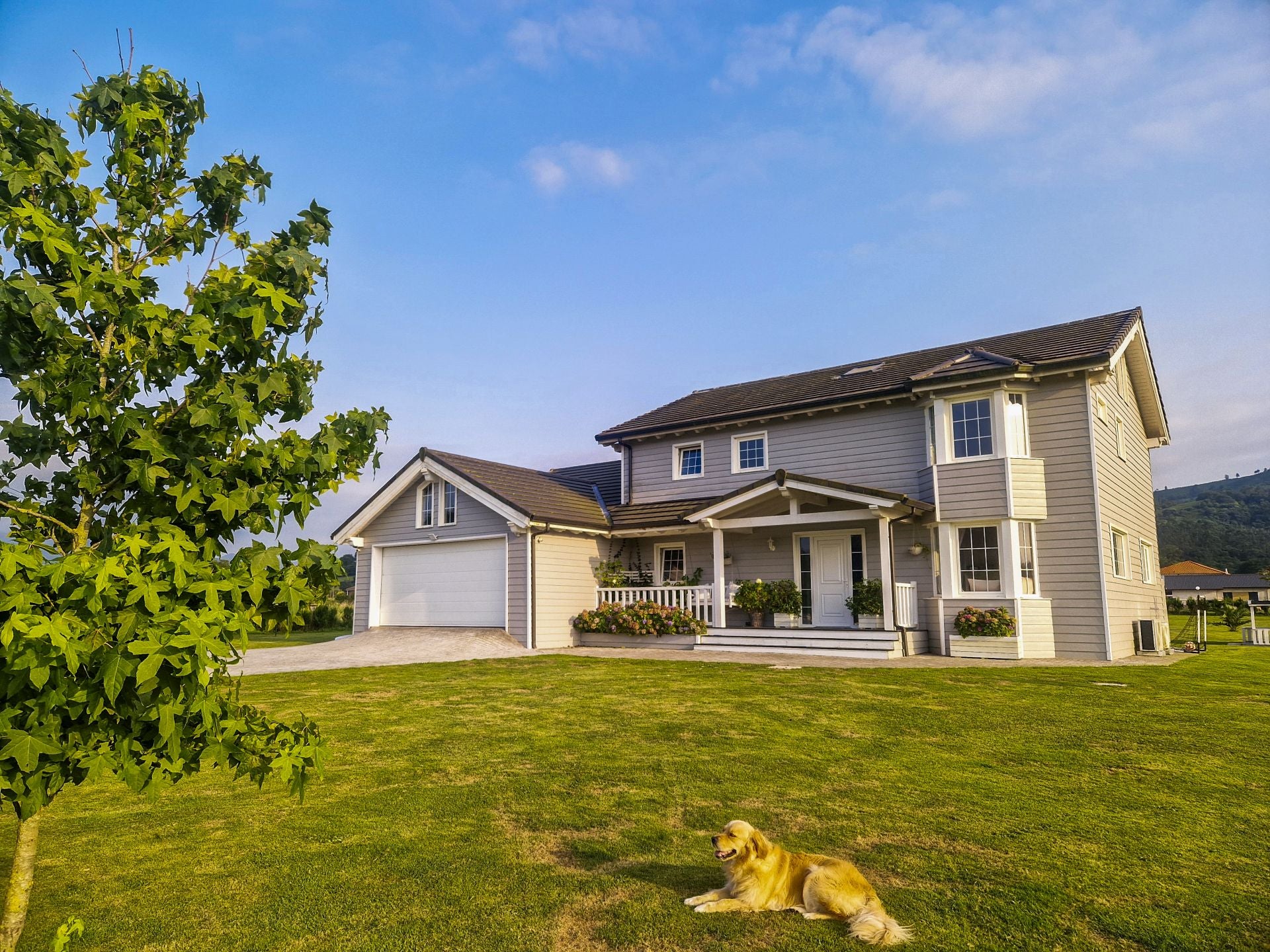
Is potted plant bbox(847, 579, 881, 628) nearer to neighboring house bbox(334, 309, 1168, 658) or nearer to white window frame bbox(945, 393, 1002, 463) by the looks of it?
neighboring house bbox(334, 309, 1168, 658)

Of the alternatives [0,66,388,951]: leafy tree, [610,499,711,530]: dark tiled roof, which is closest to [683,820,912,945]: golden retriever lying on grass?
[0,66,388,951]: leafy tree

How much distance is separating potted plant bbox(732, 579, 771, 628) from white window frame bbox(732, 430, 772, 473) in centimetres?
307

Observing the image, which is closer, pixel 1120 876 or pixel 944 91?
pixel 1120 876

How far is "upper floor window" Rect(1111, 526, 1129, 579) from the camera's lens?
15.9 metres

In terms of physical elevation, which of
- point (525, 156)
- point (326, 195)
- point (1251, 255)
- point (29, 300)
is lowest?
point (29, 300)

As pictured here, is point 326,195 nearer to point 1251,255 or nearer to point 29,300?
point 29,300

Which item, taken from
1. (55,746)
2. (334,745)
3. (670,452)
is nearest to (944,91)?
(670,452)

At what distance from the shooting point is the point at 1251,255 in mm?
13438

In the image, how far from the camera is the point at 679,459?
20.5 metres

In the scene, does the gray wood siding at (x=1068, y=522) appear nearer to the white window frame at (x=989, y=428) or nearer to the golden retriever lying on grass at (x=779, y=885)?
the white window frame at (x=989, y=428)

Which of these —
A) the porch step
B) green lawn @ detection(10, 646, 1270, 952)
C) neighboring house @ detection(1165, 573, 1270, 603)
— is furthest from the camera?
neighboring house @ detection(1165, 573, 1270, 603)

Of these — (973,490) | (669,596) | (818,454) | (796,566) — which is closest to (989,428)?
(973,490)

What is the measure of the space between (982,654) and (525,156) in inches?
544

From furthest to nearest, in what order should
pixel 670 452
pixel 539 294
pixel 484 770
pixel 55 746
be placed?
pixel 670 452 → pixel 539 294 → pixel 484 770 → pixel 55 746
